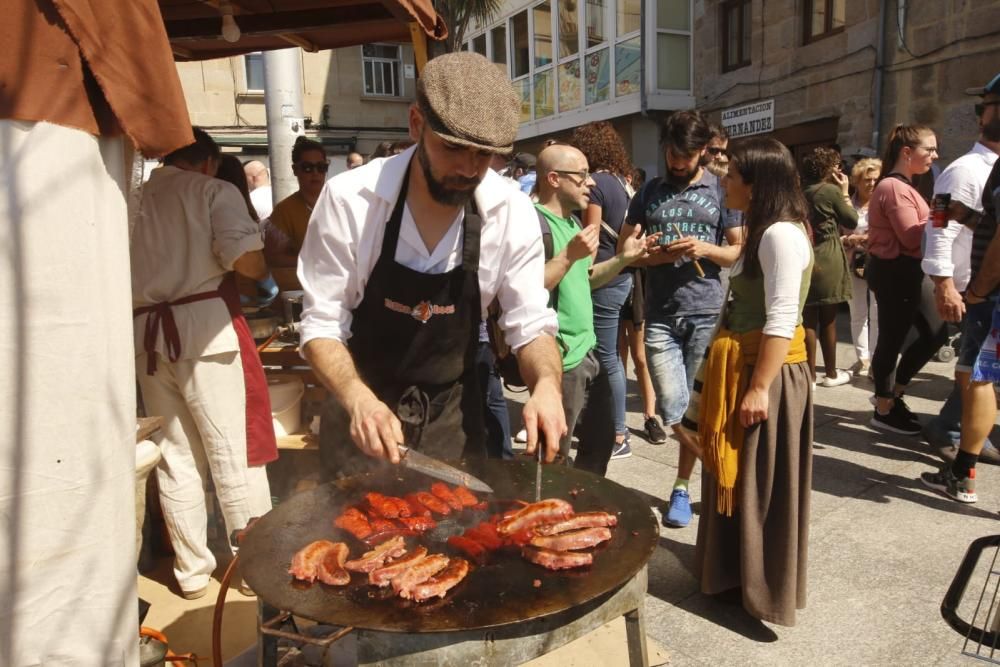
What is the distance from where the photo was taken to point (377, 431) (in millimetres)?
2064

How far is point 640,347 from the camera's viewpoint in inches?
235

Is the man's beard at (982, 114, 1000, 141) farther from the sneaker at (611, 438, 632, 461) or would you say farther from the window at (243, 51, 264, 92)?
the window at (243, 51, 264, 92)

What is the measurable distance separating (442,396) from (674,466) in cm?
297

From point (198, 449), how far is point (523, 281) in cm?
208

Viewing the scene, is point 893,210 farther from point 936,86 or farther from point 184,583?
point 936,86

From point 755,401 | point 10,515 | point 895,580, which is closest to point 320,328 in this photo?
point 10,515

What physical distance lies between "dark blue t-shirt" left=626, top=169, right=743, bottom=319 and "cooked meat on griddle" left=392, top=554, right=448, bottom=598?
290 centimetres

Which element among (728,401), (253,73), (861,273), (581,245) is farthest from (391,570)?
(253,73)

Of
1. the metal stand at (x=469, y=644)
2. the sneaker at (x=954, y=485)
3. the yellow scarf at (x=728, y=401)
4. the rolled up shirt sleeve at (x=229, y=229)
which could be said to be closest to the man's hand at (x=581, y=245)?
the yellow scarf at (x=728, y=401)

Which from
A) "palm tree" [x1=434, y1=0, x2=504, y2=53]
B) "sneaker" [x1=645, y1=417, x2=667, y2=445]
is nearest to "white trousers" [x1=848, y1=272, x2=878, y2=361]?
"sneaker" [x1=645, y1=417, x2=667, y2=445]

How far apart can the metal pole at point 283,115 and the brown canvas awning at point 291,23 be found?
195 centimetres

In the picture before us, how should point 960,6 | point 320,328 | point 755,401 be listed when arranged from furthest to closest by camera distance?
point 960,6 < point 755,401 < point 320,328

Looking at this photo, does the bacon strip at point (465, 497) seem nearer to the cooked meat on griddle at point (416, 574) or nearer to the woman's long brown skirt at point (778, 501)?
the cooked meat on griddle at point (416, 574)

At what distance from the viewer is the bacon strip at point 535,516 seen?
2.12 m
